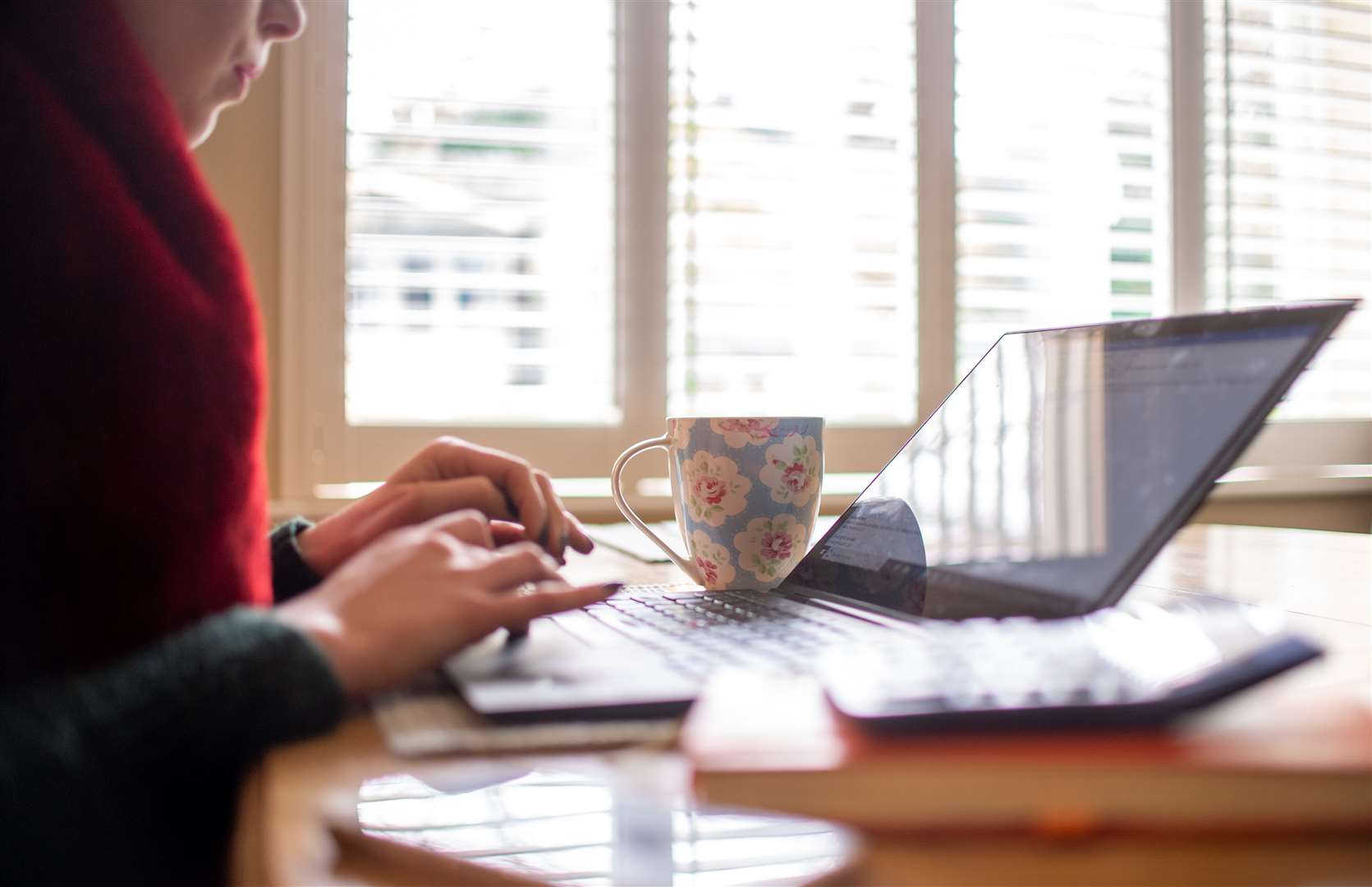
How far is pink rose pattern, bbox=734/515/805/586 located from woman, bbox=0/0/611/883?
0.65 feet

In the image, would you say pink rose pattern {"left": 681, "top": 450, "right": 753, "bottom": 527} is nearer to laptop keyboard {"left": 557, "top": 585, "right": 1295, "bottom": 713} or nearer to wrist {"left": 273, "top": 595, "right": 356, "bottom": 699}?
laptop keyboard {"left": 557, "top": 585, "right": 1295, "bottom": 713}

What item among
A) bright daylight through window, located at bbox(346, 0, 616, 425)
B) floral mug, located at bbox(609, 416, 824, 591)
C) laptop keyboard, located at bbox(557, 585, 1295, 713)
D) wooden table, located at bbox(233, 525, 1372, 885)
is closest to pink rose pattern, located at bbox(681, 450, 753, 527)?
floral mug, located at bbox(609, 416, 824, 591)

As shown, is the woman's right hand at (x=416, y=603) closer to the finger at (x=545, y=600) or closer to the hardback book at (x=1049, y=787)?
the finger at (x=545, y=600)

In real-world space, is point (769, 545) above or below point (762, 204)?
below

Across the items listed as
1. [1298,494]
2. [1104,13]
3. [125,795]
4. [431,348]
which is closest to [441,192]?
[431,348]

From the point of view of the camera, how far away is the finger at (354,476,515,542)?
2.12 feet

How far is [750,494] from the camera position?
675 mm

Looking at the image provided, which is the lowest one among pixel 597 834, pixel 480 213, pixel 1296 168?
pixel 597 834

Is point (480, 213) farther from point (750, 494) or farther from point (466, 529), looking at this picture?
point (466, 529)

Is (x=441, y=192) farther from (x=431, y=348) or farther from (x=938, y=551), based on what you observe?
(x=938, y=551)

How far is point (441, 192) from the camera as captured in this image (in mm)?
1661

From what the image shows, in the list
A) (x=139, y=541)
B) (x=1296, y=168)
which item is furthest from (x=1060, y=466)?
(x=1296, y=168)

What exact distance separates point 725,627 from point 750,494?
0.54 ft

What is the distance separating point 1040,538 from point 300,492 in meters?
1.32
